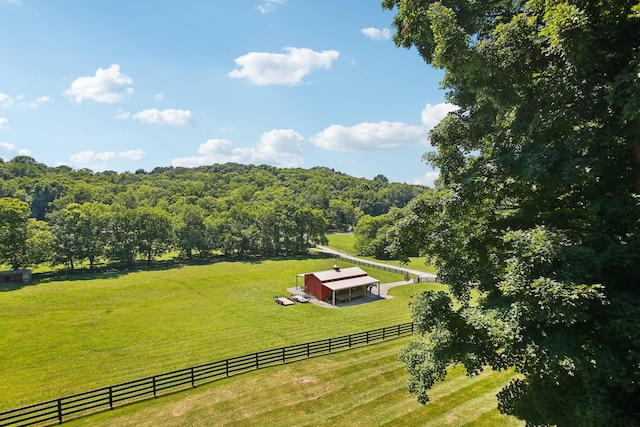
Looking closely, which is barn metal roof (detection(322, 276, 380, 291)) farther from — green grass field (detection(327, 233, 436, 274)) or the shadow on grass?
the shadow on grass

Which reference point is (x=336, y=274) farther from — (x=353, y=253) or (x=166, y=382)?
(x=353, y=253)

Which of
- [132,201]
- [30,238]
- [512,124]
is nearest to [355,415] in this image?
[512,124]

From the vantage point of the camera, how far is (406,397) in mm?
14180

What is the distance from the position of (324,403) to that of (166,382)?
7375 mm

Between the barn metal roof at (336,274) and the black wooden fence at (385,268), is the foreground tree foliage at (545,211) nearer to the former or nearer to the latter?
the barn metal roof at (336,274)

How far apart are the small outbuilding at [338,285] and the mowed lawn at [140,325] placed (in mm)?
2495

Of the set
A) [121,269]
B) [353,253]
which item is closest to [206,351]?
[121,269]

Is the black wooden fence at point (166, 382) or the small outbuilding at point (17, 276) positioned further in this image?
the small outbuilding at point (17, 276)

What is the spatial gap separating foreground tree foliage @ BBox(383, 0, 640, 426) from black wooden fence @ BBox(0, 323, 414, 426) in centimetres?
1113

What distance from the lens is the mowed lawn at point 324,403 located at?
12773 mm

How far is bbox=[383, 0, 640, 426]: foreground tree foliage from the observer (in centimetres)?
606

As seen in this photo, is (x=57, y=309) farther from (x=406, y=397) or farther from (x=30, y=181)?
(x=30, y=181)

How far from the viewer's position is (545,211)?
8711mm

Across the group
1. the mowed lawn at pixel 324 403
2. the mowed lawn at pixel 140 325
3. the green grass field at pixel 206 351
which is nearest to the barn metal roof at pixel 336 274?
the green grass field at pixel 206 351
